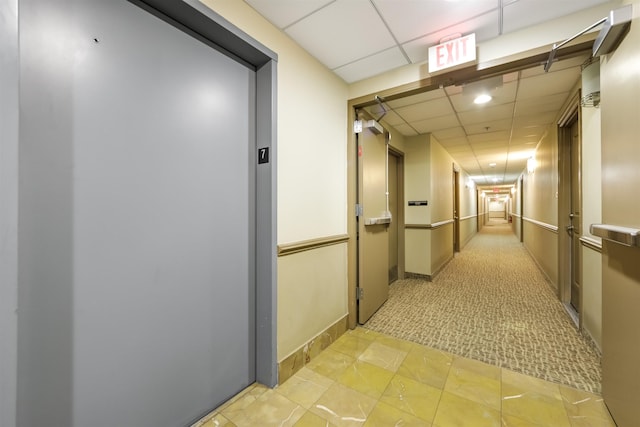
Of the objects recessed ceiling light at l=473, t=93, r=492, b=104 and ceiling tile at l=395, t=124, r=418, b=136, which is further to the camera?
ceiling tile at l=395, t=124, r=418, b=136

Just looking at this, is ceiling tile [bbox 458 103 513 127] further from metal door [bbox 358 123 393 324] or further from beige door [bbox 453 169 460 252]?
beige door [bbox 453 169 460 252]

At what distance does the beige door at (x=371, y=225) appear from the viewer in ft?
8.79

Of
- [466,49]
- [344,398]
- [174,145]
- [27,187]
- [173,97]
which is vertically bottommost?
[344,398]

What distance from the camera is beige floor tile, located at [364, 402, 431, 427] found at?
4.79 feet

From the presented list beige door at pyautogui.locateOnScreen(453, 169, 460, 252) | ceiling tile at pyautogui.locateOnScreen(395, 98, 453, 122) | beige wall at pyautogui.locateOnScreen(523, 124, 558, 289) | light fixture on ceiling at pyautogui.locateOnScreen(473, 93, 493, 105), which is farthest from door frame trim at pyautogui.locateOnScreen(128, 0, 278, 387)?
beige door at pyautogui.locateOnScreen(453, 169, 460, 252)

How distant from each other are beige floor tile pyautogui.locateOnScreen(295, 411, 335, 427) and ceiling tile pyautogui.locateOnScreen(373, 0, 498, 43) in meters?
2.64

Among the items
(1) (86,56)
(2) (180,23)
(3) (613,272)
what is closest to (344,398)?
(3) (613,272)

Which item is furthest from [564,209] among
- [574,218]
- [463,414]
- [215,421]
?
[215,421]

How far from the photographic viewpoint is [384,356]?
84.7 inches

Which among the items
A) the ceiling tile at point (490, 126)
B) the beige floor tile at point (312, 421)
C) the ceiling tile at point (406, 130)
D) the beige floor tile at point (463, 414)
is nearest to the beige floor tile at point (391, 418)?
the beige floor tile at point (463, 414)

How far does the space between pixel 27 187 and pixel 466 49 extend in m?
2.68

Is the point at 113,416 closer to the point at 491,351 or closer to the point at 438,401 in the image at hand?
the point at 438,401

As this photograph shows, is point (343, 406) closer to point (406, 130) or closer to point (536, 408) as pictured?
point (536, 408)

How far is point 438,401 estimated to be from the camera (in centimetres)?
163
